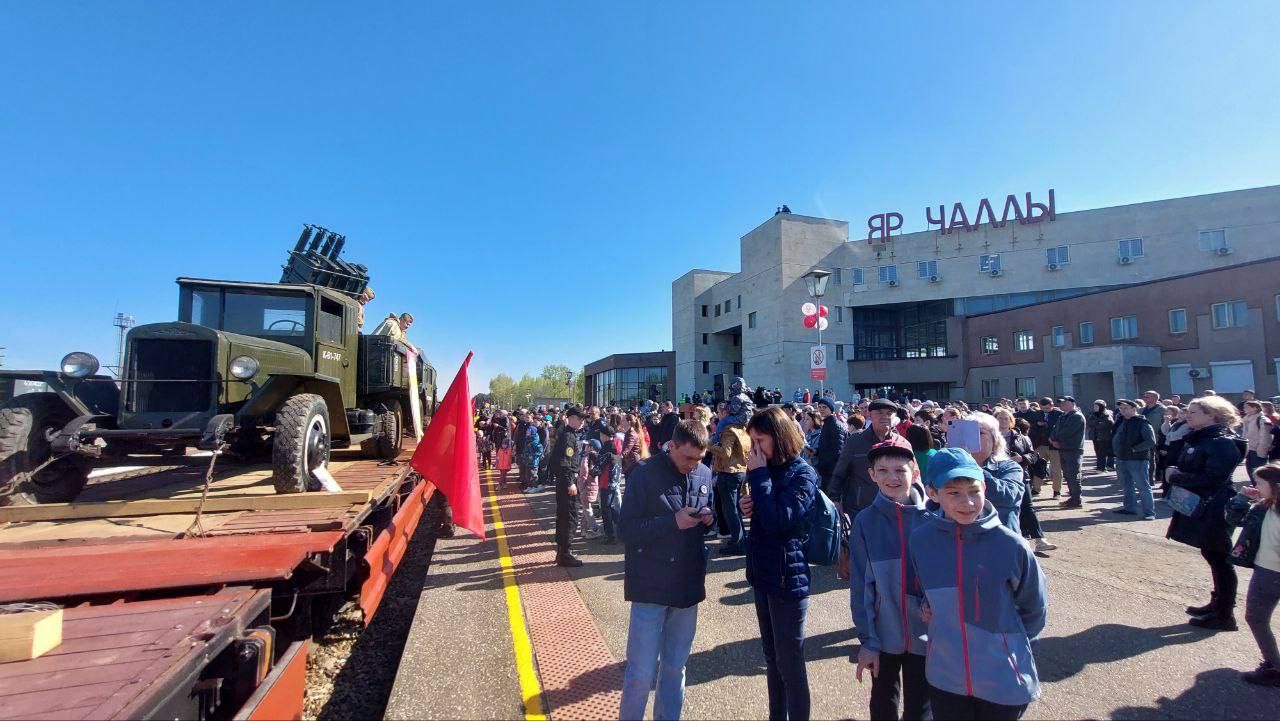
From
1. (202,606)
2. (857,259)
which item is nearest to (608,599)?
(202,606)

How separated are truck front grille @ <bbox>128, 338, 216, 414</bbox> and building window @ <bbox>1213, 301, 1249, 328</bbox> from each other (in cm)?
3709

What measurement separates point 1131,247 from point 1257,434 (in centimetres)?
4126

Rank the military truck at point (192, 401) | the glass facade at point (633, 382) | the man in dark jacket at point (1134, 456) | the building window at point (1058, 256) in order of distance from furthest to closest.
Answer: the glass facade at point (633, 382) → the building window at point (1058, 256) → the man in dark jacket at point (1134, 456) → the military truck at point (192, 401)

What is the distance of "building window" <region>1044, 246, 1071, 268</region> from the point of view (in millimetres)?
39312

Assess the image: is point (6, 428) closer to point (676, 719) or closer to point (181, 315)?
point (181, 315)

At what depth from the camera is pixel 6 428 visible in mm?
4336

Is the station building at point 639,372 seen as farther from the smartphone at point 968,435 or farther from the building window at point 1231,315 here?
the smartphone at point 968,435

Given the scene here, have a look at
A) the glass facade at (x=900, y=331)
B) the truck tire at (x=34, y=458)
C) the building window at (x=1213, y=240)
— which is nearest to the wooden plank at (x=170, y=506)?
the truck tire at (x=34, y=458)

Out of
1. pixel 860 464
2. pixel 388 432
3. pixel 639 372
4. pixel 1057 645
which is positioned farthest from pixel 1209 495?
pixel 639 372

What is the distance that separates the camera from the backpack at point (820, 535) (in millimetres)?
2930

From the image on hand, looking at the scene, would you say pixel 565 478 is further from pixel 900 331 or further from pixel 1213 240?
pixel 1213 240

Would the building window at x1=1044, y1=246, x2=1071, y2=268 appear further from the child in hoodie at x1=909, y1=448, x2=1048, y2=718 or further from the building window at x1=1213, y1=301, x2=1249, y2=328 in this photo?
the child in hoodie at x1=909, y1=448, x2=1048, y2=718

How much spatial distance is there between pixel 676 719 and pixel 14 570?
3566mm

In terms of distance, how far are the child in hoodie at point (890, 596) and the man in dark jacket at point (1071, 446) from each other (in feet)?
27.7
